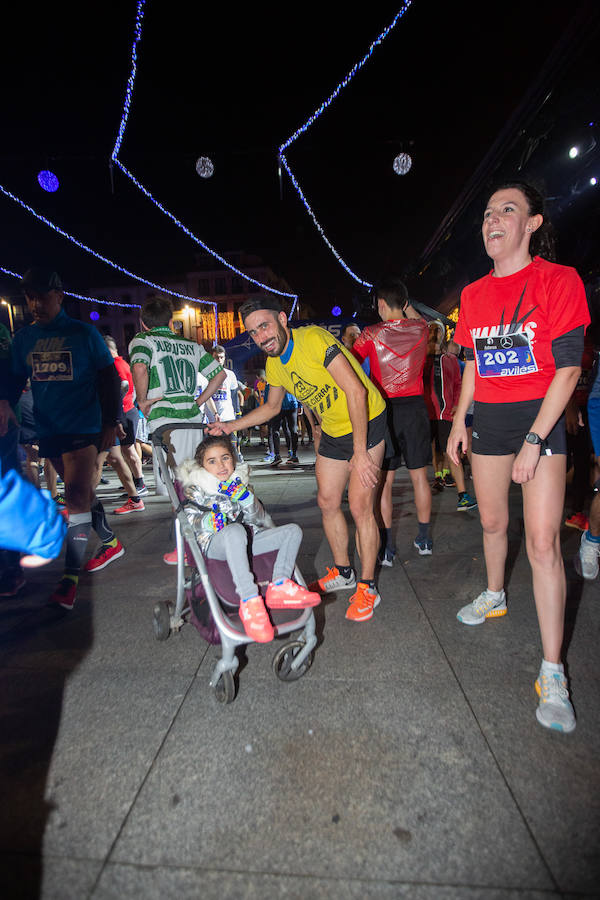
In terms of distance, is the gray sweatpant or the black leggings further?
the black leggings

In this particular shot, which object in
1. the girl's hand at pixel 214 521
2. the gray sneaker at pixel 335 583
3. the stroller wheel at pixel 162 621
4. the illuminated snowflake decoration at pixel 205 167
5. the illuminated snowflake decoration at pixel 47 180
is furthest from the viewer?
the illuminated snowflake decoration at pixel 205 167

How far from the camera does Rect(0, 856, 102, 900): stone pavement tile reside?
126cm

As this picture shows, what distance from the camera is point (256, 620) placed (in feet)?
6.66

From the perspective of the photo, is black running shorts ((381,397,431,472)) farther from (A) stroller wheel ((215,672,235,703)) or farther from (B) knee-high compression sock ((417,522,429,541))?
(A) stroller wheel ((215,672,235,703))

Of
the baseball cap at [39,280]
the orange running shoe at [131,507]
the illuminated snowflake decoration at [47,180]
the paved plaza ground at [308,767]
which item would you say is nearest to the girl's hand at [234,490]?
the paved plaza ground at [308,767]

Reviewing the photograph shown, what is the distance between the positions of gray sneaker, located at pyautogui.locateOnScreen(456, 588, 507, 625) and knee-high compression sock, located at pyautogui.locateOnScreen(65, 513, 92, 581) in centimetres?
273

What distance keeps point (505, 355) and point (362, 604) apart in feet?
5.67

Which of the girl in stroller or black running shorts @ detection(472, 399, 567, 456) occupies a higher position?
black running shorts @ detection(472, 399, 567, 456)

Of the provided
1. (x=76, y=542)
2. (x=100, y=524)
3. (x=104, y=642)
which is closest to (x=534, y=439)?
(x=104, y=642)

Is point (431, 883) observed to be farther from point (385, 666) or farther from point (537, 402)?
point (537, 402)

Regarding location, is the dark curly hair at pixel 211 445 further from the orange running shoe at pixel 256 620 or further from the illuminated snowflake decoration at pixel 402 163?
the illuminated snowflake decoration at pixel 402 163

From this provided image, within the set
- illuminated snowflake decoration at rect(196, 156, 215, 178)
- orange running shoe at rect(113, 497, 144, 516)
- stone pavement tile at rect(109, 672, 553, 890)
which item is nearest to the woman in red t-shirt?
stone pavement tile at rect(109, 672, 553, 890)

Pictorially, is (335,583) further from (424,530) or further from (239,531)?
(239,531)

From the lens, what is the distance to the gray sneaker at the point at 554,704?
1.79 m
